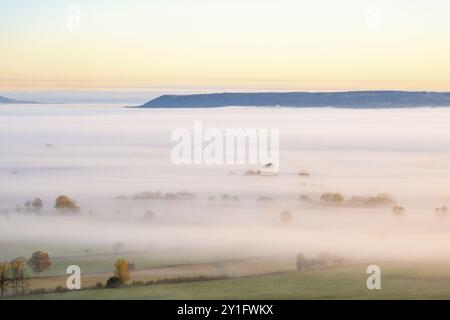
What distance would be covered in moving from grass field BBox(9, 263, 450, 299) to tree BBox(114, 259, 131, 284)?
7 centimetres

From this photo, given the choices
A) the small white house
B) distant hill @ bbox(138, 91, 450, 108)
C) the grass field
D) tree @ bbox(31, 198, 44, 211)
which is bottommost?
the grass field

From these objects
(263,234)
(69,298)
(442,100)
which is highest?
(442,100)

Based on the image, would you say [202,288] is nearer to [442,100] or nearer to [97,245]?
[97,245]

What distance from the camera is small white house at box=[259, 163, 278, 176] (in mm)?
5777

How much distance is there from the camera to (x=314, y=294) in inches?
225

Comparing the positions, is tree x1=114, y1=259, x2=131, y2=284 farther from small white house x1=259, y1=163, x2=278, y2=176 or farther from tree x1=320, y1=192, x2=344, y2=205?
tree x1=320, y1=192, x2=344, y2=205

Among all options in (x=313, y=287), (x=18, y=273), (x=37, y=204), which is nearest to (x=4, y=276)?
(x=18, y=273)

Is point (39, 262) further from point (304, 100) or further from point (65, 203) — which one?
point (304, 100)

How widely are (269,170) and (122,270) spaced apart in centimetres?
102

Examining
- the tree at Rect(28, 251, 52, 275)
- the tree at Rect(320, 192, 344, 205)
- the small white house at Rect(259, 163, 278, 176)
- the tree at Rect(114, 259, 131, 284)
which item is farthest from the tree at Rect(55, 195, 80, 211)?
the tree at Rect(320, 192, 344, 205)

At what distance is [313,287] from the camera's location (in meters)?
5.71

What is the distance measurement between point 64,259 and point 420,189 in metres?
2.09

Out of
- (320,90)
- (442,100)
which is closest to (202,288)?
(320,90)

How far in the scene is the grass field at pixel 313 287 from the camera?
5.68m
